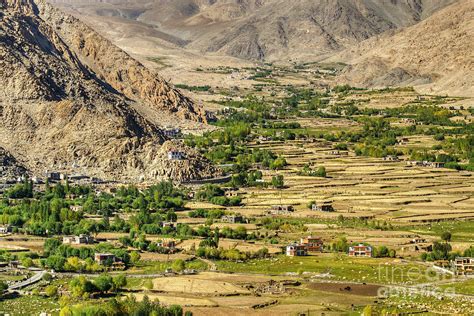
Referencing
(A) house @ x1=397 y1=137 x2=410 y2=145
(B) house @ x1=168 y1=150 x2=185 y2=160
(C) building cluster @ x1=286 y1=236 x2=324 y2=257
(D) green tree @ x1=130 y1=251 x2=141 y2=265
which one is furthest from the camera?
(A) house @ x1=397 y1=137 x2=410 y2=145

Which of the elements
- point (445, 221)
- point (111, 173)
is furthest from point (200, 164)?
point (445, 221)

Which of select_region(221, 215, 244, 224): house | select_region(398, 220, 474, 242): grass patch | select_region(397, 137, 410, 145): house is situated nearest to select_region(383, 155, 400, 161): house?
select_region(397, 137, 410, 145): house

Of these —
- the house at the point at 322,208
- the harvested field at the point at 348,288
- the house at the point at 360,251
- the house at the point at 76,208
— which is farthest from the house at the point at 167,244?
the house at the point at 322,208

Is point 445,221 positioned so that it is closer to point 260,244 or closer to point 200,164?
point 260,244

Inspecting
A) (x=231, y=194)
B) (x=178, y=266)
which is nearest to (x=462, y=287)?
(x=178, y=266)

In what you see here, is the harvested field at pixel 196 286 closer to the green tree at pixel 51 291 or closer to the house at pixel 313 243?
the green tree at pixel 51 291

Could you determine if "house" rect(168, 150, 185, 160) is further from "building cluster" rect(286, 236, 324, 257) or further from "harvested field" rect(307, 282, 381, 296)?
"harvested field" rect(307, 282, 381, 296)
